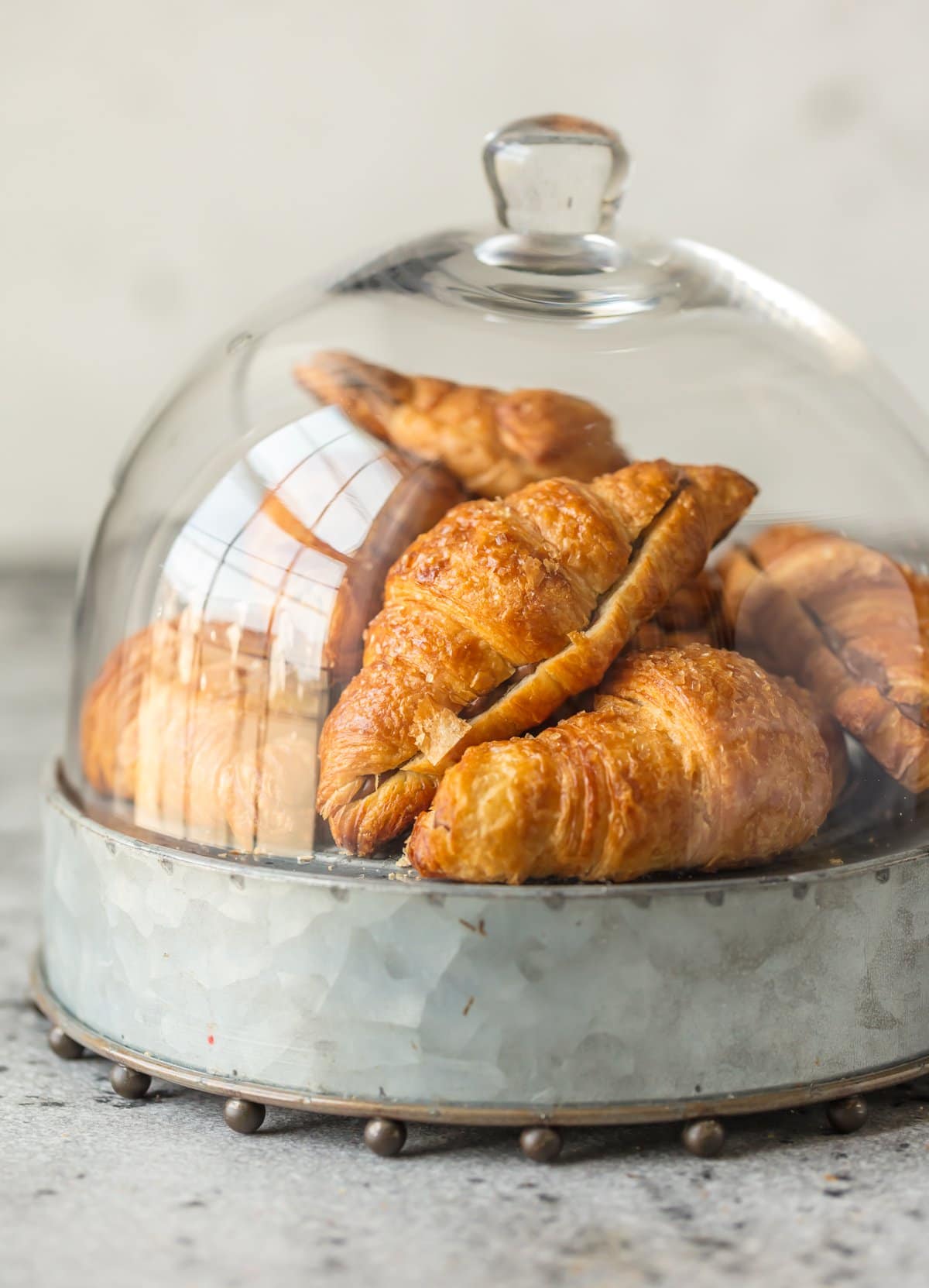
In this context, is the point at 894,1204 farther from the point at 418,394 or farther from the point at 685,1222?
the point at 418,394

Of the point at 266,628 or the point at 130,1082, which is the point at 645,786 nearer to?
the point at 266,628

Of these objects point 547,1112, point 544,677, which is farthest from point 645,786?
point 547,1112

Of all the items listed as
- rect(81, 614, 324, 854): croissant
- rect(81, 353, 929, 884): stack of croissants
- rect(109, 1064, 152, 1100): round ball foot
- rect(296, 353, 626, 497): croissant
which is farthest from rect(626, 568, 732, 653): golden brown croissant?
rect(109, 1064, 152, 1100): round ball foot

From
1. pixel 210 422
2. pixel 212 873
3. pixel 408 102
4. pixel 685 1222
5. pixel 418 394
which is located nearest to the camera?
pixel 685 1222

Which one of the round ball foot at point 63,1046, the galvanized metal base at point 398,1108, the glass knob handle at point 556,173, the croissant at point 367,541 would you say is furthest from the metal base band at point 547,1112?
the glass knob handle at point 556,173

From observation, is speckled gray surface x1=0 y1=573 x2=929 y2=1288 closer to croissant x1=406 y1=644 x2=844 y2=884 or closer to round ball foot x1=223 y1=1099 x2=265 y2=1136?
round ball foot x1=223 y1=1099 x2=265 y2=1136

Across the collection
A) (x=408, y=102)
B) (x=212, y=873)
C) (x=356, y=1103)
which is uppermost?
(x=408, y=102)

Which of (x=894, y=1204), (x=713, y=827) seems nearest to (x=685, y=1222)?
(x=894, y=1204)
